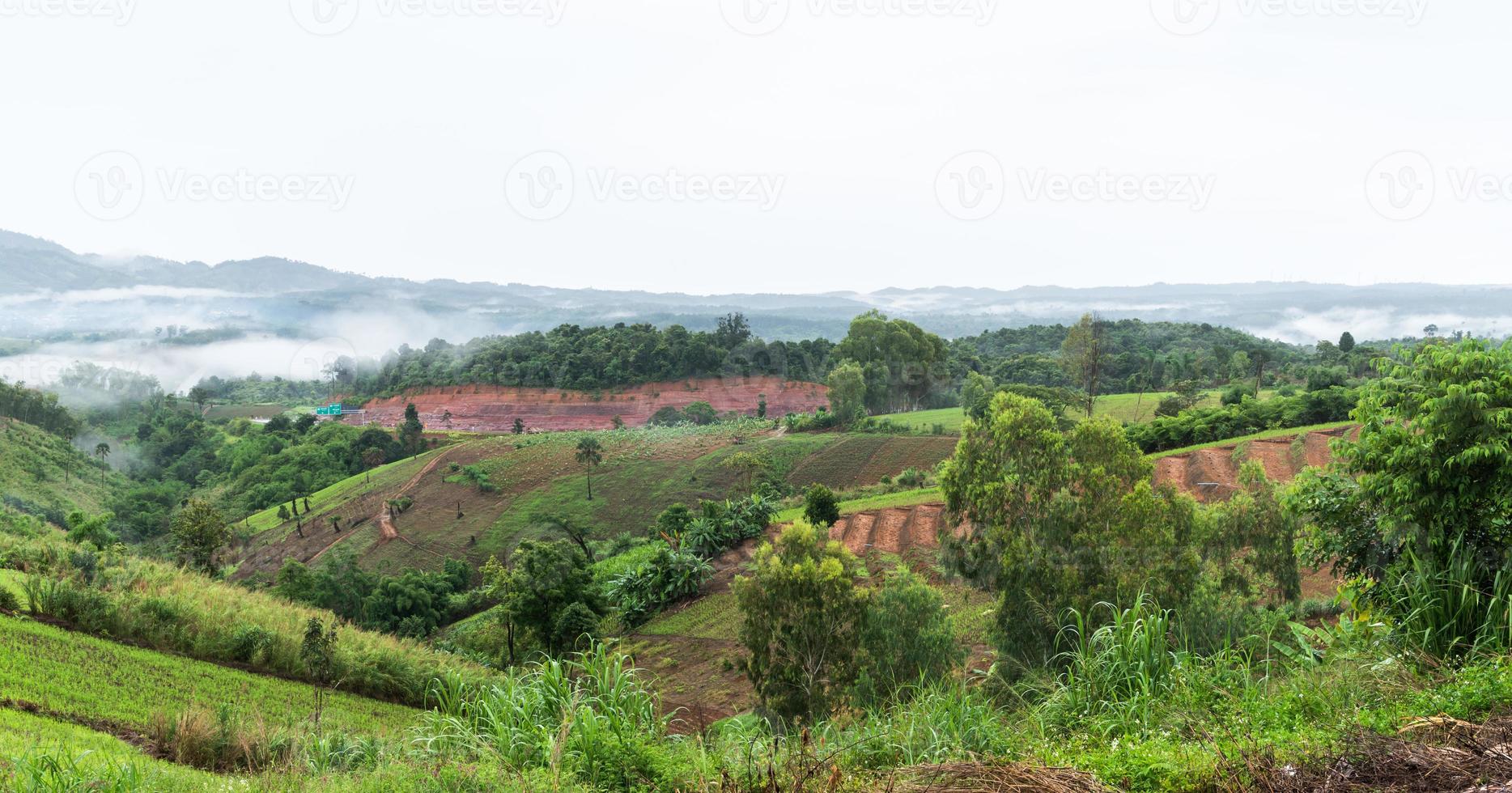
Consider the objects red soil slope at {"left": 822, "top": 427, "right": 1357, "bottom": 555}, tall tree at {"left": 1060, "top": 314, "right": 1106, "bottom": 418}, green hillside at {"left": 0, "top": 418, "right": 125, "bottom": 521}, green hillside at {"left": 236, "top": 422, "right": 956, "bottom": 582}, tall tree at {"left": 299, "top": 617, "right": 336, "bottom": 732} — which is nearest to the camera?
tall tree at {"left": 299, "top": 617, "right": 336, "bottom": 732}

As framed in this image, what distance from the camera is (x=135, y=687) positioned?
35.1 ft

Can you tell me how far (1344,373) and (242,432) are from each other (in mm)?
87195

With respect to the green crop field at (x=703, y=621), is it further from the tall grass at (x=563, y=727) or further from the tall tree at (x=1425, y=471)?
the tall grass at (x=563, y=727)

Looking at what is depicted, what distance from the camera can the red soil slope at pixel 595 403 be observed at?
75.9m

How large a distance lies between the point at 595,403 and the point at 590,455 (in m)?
29.0

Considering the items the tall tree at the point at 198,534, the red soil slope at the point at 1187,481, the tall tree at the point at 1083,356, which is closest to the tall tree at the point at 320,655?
the red soil slope at the point at 1187,481

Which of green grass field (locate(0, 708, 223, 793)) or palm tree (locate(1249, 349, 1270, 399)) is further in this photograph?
palm tree (locate(1249, 349, 1270, 399))

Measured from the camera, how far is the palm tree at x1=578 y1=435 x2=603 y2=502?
167ft

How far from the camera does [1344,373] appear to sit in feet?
140

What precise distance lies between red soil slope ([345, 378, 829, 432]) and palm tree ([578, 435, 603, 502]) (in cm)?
Answer: 1985

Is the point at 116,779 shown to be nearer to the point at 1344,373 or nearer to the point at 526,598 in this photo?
the point at 526,598

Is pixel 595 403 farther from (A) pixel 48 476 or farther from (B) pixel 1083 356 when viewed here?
(B) pixel 1083 356

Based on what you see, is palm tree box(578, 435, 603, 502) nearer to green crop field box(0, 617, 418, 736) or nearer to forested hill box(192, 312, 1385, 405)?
forested hill box(192, 312, 1385, 405)

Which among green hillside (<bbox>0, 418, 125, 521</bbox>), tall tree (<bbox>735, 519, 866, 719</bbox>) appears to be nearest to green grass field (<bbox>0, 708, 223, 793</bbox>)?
tall tree (<bbox>735, 519, 866, 719</bbox>)
